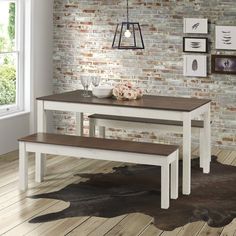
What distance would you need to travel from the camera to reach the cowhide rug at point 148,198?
17.2 feet

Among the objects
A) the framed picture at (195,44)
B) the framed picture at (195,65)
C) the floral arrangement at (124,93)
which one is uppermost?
the framed picture at (195,44)

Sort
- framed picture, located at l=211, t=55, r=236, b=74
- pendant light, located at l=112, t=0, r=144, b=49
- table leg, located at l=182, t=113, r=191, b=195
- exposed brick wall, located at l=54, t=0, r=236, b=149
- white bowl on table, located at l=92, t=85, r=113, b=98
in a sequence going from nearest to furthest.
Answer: table leg, located at l=182, t=113, r=191, b=195
white bowl on table, located at l=92, t=85, r=113, b=98
framed picture, located at l=211, t=55, r=236, b=74
exposed brick wall, located at l=54, t=0, r=236, b=149
pendant light, located at l=112, t=0, r=144, b=49

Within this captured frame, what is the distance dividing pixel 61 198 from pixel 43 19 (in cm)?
344

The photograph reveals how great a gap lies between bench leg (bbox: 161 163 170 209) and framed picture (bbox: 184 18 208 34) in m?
3.11

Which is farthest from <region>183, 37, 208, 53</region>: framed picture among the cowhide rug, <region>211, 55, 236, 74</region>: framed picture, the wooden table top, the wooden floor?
the wooden floor

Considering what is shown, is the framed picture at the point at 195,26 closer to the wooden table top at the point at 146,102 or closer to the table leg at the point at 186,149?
the wooden table top at the point at 146,102

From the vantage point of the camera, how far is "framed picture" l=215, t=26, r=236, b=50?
309 inches

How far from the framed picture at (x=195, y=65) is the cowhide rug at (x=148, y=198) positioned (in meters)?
1.61

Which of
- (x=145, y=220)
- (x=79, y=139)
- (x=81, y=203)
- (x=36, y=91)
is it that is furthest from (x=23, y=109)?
(x=145, y=220)

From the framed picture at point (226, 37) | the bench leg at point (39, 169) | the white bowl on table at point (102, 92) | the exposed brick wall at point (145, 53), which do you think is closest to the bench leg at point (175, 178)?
the white bowl on table at point (102, 92)

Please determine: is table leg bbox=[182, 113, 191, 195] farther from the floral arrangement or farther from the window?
the window

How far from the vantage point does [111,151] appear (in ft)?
18.4

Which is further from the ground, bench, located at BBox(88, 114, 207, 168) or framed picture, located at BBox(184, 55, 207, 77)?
framed picture, located at BBox(184, 55, 207, 77)

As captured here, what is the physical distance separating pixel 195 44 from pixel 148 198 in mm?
2949
